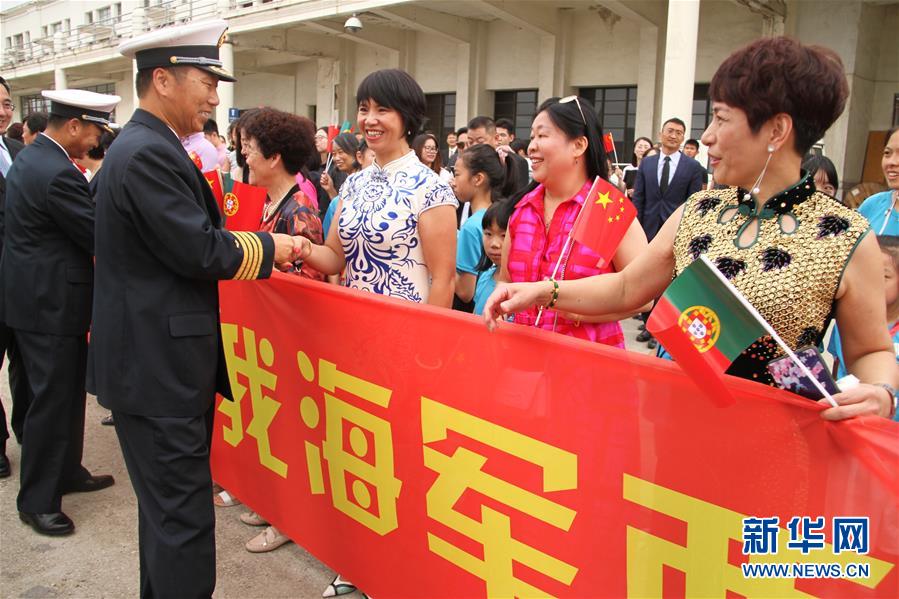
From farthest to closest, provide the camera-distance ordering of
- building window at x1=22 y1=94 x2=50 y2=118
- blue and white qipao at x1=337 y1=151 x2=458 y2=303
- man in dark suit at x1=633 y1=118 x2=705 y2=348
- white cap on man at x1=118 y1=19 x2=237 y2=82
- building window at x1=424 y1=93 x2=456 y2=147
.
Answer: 1. building window at x1=22 y1=94 x2=50 y2=118
2. building window at x1=424 y1=93 x2=456 y2=147
3. man in dark suit at x1=633 y1=118 x2=705 y2=348
4. blue and white qipao at x1=337 y1=151 x2=458 y2=303
5. white cap on man at x1=118 y1=19 x2=237 y2=82

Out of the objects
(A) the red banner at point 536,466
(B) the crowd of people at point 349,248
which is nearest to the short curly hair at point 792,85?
(B) the crowd of people at point 349,248

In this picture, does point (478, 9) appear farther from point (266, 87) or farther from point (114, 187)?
point (114, 187)

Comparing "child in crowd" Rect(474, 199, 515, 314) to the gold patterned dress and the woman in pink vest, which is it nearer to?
the woman in pink vest

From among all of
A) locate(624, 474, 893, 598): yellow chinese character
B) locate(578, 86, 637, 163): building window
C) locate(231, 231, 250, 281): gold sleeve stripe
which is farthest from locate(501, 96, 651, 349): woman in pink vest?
locate(578, 86, 637, 163): building window

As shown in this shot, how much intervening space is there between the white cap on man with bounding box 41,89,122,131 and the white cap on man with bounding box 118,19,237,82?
1366 millimetres

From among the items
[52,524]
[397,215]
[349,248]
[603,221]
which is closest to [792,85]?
[603,221]

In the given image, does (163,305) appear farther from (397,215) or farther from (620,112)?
(620,112)

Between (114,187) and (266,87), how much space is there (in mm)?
24317

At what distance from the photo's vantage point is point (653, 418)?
157cm

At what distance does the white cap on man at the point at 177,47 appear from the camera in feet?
6.77

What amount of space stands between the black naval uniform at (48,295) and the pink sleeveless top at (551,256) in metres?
1.97

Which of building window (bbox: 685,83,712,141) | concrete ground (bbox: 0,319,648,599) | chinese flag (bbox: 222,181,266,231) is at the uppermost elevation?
building window (bbox: 685,83,712,141)

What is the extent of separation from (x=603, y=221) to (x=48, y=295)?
2.55m

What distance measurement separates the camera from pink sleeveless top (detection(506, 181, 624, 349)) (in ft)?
7.52
